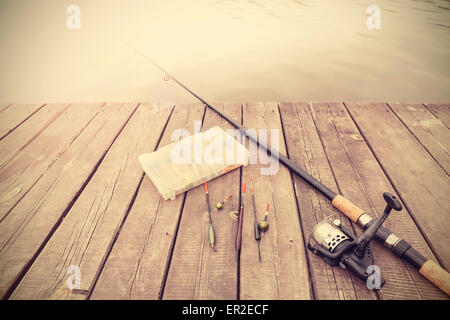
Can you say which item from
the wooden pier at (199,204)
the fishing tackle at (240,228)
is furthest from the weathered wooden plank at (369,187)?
the fishing tackle at (240,228)

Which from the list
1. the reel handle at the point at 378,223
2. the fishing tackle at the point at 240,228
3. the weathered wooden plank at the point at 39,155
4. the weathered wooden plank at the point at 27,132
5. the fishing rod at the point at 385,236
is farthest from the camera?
the weathered wooden plank at the point at 27,132

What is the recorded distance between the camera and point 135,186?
2133 millimetres

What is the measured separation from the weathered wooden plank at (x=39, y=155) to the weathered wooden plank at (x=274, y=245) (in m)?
1.83

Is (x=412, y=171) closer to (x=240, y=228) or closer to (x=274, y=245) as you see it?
(x=274, y=245)

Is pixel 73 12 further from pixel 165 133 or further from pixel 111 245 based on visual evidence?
pixel 111 245

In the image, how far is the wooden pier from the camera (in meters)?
1.53

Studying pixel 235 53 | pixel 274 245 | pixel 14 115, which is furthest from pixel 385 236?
pixel 235 53

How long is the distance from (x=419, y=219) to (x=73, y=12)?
38.9ft

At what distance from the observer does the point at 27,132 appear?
2848 mm

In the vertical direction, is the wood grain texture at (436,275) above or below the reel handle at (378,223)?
below

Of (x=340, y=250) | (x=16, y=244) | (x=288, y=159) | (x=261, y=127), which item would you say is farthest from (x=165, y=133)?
(x=340, y=250)

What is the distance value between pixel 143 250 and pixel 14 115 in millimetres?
2729

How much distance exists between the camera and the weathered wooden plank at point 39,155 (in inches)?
84.7

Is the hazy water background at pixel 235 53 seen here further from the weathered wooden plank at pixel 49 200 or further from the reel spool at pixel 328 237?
the reel spool at pixel 328 237
